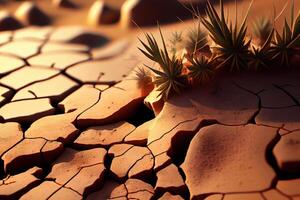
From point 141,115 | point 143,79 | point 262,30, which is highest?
point 262,30

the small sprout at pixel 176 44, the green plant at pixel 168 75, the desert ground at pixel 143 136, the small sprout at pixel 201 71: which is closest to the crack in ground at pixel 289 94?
the desert ground at pixel 143 136

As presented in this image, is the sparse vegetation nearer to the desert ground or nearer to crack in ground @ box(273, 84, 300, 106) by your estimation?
the desert ground

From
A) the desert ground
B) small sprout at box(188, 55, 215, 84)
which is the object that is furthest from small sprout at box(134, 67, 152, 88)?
small sprout at box(188, 55, 215, 84)

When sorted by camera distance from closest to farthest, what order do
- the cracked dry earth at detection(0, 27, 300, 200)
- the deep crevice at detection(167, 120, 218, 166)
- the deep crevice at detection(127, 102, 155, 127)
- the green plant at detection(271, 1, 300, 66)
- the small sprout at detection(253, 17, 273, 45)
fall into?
the cracked dry earth at detection(0, 27, 300, 200) → the deep crevice at detection(167, 120, 218, 166) → the green plant at detection(271, 1, 300, 66) → the deep crevice at detection(127, 102, 155, 127) → the small sprout at detection(253, 17, 273, 45)

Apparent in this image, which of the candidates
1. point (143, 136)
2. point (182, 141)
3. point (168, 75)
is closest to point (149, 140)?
point (143, 136)

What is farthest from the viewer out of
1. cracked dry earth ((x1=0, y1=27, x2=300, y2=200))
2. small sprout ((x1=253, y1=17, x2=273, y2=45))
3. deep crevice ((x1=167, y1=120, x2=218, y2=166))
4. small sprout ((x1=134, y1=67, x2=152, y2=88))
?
small sprout ((x1=253, y1=17, x2=273, y2=45))

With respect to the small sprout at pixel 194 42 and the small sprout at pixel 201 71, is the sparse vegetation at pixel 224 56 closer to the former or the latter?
the small sprout at pixel 201 71

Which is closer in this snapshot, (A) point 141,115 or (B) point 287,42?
(B) point 287,42

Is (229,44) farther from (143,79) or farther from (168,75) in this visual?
(143,79)
